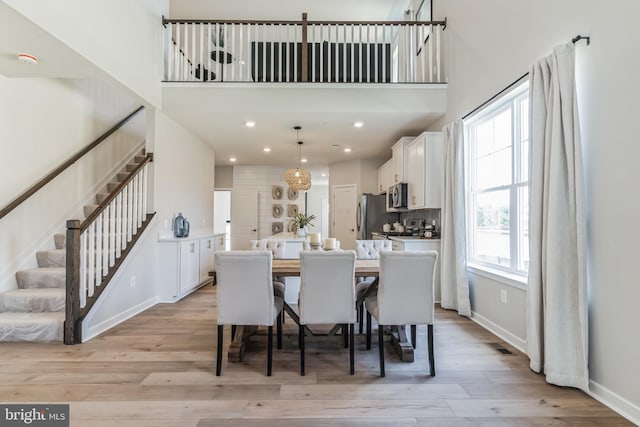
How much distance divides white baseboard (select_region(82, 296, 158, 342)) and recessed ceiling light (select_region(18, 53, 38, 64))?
2.55 meters

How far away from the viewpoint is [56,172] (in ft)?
12.1

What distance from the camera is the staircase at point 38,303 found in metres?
2.85

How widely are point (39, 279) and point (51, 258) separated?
0.32 meters

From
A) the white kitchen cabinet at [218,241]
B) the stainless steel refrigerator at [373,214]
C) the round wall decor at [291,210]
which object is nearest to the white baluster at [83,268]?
the white kitchen cabinet at [218,241]

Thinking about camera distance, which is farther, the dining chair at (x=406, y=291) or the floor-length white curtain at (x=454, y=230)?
the floor-length white curtain at (x=454, y=230)

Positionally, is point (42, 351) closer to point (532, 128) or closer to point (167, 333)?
point (167, 333)

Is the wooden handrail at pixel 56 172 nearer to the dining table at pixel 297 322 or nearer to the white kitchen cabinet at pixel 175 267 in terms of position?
the white kitchen cabinet at pixel 175 267

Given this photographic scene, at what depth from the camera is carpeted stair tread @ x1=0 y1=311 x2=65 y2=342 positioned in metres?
2.84

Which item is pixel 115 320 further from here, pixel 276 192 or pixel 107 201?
pixel 276 192

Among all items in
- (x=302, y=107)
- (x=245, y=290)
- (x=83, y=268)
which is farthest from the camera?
(x=302, y=107)

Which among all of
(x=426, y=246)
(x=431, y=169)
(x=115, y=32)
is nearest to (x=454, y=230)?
(x=426, y=246)

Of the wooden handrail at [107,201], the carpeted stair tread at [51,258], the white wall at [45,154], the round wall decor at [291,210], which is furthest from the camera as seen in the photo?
the round wall decor at [291,210]

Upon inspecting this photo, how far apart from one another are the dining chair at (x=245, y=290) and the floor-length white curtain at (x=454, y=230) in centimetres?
241

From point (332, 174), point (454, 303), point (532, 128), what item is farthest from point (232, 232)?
point (532, 128)
